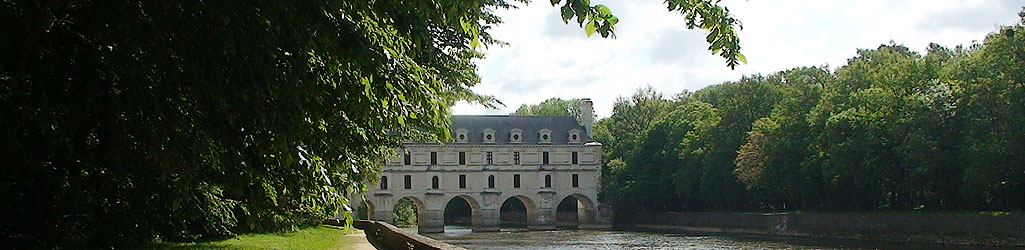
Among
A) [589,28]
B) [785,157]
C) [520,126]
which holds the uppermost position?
[520,126]

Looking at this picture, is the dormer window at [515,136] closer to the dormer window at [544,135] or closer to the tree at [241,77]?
the dormer window at [544,135]

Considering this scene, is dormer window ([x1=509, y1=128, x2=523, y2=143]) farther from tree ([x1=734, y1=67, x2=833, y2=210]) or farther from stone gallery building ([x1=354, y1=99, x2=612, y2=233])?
tree ([x1=734, y1=67, x2=833, y2=210])

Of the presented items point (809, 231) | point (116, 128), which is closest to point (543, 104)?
point (809, 231)

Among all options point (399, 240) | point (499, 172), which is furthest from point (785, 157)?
point (399, 240)

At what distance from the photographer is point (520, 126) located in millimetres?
77750

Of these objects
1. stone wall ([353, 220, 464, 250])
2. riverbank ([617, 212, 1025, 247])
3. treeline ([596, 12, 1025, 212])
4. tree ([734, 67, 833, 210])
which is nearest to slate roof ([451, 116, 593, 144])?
treeline ([596, 12, 1025, 212])

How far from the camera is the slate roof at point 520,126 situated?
252 feet

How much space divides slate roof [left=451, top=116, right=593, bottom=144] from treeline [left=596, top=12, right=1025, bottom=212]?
5.09 meters

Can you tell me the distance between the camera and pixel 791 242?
43938 millimetres

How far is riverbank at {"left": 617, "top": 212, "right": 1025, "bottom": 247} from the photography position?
1471 inches

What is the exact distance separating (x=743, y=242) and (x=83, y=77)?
38713 mm

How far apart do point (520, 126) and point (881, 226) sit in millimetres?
37163

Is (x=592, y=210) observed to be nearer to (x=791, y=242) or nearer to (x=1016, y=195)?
(x=791, y=242)

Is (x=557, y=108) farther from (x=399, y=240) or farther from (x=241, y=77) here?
(x=241, y=77)
